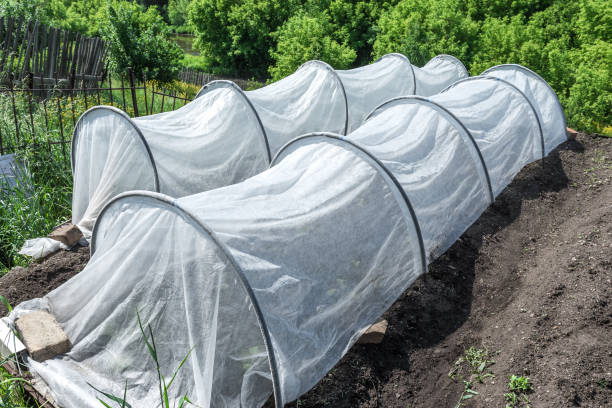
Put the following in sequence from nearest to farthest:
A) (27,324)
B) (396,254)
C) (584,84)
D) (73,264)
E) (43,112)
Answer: (27,324)
(396,254)
(73,264)
(43,112)
(584,84)

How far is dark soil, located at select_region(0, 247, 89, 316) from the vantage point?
482 cm

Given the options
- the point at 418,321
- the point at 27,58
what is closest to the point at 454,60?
the point at 418,321

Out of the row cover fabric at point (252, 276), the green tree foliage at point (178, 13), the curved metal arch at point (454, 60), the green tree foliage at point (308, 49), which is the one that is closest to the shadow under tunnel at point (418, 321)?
the row cover fabric at point (252, 276)

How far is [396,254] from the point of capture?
14.5 ft

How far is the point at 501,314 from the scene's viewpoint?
15.0ft

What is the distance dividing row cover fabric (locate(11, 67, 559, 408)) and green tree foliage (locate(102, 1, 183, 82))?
1248 centimetres

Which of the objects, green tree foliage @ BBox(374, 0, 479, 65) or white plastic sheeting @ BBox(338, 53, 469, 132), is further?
green tree foliage @ BBox(374, 0, 479, 65)

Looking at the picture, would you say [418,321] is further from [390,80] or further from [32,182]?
[390,80]

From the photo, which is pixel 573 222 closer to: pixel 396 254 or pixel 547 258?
pixel 547 258

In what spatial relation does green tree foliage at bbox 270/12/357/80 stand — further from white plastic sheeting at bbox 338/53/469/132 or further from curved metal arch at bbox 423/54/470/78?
curved metal arch at bbox 423/54/470/78

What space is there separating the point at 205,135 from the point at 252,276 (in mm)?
3698

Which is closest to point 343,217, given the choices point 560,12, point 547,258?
point 547,258

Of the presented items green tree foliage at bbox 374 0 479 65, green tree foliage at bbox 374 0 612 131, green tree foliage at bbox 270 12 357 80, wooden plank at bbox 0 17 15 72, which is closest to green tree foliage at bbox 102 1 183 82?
wooden plank at bbox 0 17 15 72

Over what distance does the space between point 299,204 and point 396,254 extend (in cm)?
106
